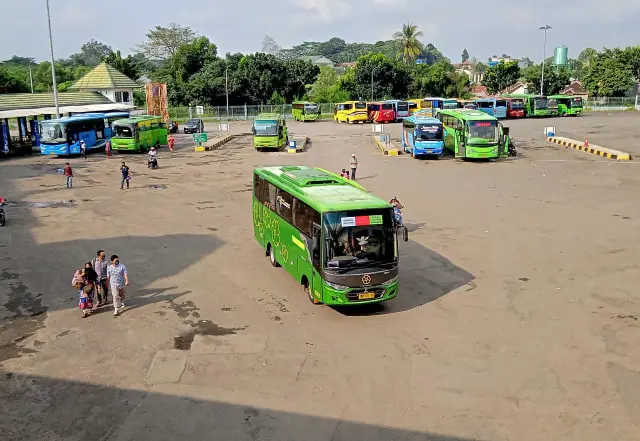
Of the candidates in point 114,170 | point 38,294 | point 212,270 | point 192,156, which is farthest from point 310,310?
point 192,156

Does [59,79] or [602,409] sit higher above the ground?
[59,79]

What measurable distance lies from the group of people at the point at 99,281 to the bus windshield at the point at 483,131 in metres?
25.8

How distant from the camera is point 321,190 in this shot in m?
13.4

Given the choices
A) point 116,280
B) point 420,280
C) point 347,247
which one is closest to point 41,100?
point 116,280

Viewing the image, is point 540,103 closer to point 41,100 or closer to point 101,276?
point 41,100

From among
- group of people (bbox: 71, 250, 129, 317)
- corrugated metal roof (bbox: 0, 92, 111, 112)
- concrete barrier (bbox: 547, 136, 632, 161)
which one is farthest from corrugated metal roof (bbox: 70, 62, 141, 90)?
group of people (bbox: 71, 250, 129, 317)

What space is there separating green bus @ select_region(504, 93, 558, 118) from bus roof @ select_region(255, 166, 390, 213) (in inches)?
2277

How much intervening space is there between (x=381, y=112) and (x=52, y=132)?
39704mm

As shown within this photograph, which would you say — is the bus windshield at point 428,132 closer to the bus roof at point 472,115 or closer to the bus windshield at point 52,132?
the bus roof at point 472,115

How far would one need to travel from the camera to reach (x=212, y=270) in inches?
616

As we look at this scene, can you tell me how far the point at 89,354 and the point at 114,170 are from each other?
25377mm

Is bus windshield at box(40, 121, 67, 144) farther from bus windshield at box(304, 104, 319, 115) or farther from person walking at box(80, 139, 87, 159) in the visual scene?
bus windshield at box(304, 104, 319, 115)

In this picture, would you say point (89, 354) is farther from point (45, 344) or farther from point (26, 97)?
point (26, 97)

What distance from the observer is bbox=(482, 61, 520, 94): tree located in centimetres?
8588
